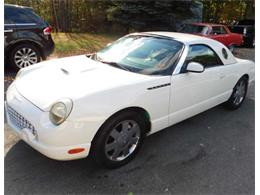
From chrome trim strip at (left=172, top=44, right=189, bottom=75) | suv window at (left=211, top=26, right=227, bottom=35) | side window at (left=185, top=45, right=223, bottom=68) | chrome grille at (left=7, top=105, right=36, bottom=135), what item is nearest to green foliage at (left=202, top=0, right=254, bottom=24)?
suv window at (left=211, top=26, right=227, bottom=35)

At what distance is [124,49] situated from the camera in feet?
12.7

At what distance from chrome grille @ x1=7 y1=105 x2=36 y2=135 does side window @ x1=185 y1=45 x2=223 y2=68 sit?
2.19 meters

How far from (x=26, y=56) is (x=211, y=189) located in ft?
18.9

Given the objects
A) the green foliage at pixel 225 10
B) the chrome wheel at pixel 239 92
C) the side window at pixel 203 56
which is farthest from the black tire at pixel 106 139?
the green foliage at pixel 225 10

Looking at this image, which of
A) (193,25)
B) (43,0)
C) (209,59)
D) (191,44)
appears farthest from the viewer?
(43,0)

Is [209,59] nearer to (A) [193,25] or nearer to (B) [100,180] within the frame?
(B) [100,180]

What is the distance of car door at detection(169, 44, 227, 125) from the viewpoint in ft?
11.3

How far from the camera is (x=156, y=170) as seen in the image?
9.84 ft

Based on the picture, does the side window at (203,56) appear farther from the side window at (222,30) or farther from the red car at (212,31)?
the side window at (222,30)

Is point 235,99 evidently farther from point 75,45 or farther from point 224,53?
→ point 75,45

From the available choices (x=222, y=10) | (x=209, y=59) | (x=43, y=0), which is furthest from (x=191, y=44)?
(x=222, y=10)

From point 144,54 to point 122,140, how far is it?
1.34m

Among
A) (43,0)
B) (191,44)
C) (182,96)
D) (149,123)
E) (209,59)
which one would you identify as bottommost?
(149,123)

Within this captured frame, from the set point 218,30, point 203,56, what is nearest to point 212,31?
point 218,30
